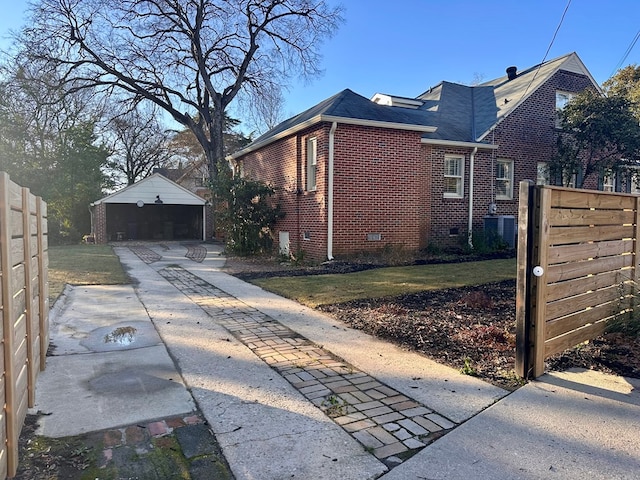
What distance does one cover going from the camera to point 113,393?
11.2ft

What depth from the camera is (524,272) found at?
3564mm

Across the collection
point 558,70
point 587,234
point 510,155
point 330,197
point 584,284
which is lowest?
point 584,284

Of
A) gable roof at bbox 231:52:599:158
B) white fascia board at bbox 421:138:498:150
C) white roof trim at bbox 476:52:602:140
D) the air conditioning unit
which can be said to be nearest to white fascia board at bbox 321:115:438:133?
gable roof at bbox 231:52:599:158

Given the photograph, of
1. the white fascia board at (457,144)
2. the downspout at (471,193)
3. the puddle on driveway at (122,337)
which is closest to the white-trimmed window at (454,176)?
the downspout at (471,193)

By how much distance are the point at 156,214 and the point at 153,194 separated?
5.16 metres

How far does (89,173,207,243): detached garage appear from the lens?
77.5 feet

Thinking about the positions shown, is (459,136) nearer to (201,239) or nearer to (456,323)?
(456,323)

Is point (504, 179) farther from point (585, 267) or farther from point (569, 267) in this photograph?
point (569, 267)

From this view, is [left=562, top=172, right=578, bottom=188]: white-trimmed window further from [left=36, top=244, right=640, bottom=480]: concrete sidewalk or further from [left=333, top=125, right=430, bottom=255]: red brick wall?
[left=36, top=244, right=640, bottom=480]: concrete sidewalk

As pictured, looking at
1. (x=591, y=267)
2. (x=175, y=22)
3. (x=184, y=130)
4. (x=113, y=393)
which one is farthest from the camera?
(x=184, y=130)

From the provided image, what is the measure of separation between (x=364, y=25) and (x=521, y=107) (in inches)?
253

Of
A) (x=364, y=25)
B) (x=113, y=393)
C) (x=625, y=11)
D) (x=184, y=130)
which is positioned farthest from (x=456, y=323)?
(x=184, y=130)

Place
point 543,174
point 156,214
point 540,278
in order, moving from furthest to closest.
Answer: point 156,214 → point 543,174 → point 540,278

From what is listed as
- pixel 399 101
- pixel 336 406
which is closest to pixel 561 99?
pixel 399 101
